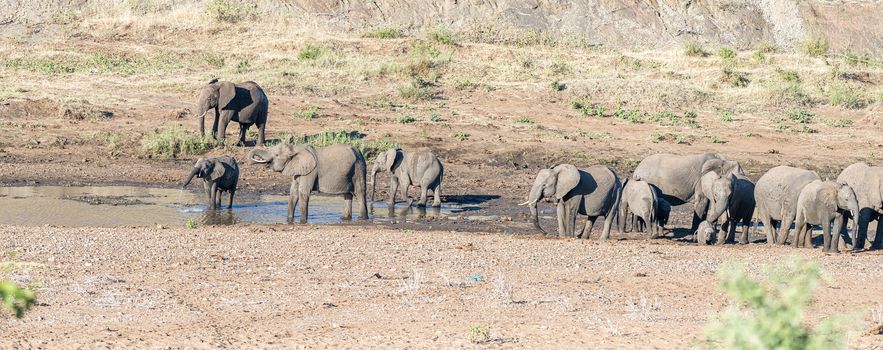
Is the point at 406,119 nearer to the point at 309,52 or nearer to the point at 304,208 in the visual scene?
the point at 309,52

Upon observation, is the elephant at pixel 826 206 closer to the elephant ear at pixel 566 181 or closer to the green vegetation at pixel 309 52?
the elephant ear at pixel 566 181

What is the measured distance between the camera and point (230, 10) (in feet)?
118

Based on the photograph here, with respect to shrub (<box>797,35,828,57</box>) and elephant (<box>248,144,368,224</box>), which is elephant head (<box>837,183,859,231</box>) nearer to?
elephant (<box>248,144,368,224</box>)

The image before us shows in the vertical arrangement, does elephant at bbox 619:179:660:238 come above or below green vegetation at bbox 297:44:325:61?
below

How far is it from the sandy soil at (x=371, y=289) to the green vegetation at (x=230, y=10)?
67.5 feet

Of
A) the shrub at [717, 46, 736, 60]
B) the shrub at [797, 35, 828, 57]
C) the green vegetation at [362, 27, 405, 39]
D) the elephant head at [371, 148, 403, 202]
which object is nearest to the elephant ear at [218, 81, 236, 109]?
the elephant head at [371, 148, 403, 202]

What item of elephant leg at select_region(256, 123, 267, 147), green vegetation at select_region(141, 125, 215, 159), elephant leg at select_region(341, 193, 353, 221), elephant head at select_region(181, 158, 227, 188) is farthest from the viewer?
elephant leg at select_region(256, 123, 267, 147)

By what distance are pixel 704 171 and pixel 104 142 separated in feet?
35.7

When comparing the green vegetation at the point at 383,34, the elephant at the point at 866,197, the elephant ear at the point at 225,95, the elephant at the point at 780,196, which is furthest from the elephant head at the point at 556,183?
the green vegetation at the point at 383,34

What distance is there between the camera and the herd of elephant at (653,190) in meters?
15.9

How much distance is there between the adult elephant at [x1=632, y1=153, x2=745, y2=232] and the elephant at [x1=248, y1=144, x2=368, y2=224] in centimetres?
387

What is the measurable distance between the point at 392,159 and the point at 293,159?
7.06 feet

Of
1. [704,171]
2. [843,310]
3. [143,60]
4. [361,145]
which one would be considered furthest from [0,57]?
[843,310]

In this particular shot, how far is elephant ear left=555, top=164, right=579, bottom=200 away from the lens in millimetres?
16203
